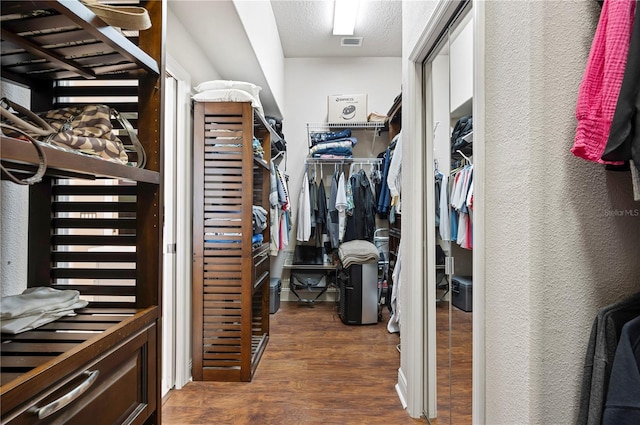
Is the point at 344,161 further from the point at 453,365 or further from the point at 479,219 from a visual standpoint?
the point at 479,219

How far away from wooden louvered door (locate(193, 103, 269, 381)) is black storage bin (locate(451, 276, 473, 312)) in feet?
4.54

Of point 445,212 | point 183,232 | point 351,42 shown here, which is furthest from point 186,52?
point 351,42

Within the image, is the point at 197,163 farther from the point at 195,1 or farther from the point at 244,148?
the point at 195,1

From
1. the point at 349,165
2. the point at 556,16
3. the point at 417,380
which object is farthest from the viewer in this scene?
the point at 349,165

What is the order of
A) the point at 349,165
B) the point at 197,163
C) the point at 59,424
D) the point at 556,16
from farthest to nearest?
the point at 349,165 → the point at 197,163 → the point at 556,16 → the point at 59,424

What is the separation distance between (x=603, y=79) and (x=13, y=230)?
1.51 metres

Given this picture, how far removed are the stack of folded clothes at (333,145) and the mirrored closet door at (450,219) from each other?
224 cm

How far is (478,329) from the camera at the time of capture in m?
1.16

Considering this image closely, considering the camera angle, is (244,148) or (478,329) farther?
(244,148)

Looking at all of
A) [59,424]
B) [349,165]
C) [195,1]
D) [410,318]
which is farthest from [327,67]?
[59,424]

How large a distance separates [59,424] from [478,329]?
1.13 m

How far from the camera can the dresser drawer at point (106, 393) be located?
1.90 ft

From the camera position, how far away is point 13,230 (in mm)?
963

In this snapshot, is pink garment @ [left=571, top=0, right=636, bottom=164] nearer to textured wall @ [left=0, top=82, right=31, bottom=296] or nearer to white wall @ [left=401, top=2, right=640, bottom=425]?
white wall @ [left=401, top=2, right=640, bottom=425]
